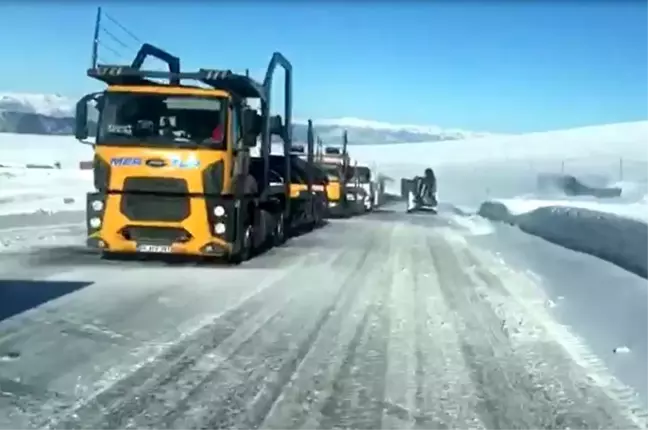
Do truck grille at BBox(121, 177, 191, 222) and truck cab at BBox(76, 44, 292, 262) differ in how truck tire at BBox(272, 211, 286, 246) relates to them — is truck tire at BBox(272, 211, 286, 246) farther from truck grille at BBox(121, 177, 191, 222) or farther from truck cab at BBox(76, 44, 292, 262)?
truck grille at BBox(121, 177, 191, 222)

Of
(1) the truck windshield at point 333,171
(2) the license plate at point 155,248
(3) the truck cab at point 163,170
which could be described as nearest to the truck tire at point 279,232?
(3) the truck cab at point 163,170

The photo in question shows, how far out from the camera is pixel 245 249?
1780 cm

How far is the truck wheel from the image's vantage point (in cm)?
1738

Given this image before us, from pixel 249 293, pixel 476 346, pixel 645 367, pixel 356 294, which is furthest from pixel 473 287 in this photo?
pixel 645 367

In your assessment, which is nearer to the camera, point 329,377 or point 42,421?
point 42,421

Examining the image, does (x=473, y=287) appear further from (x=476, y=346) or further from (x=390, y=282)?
(x=476, y=346)

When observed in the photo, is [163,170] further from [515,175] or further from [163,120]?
[515,175]

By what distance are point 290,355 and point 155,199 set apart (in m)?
8.19

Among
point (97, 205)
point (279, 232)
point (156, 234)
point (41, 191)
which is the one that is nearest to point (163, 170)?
point (156, 234)

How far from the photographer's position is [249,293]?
42.4ft

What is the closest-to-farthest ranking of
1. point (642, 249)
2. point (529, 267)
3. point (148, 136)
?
point (642, 249), point (148, 136), point (529, 267)

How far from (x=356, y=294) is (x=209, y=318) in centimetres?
293

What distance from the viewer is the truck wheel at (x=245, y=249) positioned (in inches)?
684

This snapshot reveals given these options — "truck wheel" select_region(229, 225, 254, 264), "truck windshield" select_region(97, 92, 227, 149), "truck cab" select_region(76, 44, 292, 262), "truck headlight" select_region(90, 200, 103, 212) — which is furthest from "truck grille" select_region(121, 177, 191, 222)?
"truck wheel" select_region(229, 225, 254, 264)
